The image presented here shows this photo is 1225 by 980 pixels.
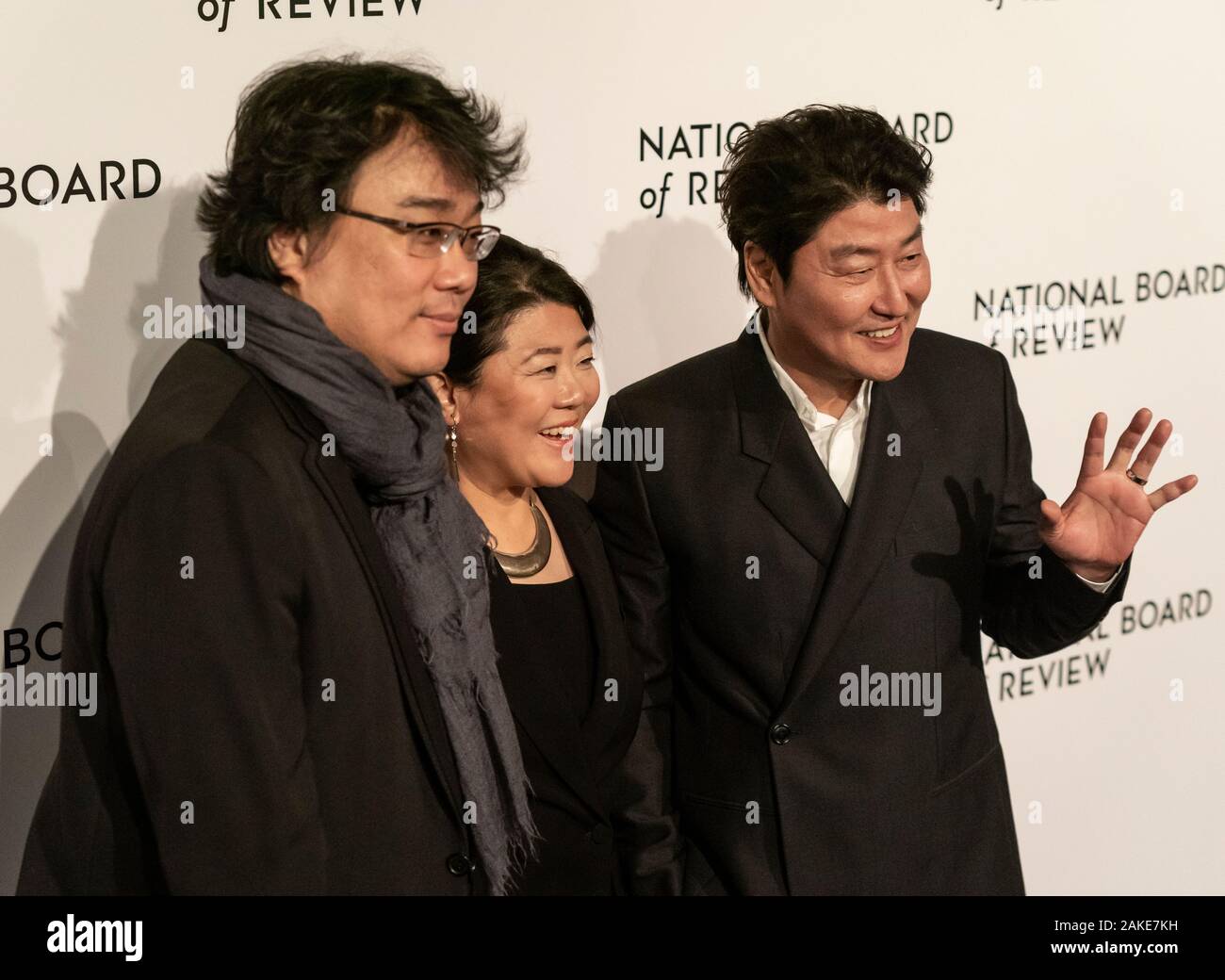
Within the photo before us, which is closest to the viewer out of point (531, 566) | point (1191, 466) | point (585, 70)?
point (531, 566)

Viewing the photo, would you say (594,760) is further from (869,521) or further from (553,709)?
(869,521)

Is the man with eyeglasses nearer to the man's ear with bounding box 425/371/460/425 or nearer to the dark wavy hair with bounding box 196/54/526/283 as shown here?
the dark wavy hair with bounding box 196/54/526/283

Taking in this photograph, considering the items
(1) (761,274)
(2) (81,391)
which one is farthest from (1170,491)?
(2) (81,391)

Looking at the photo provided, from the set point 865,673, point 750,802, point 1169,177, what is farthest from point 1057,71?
point 750,802

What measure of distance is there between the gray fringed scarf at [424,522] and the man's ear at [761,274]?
65 centimetres

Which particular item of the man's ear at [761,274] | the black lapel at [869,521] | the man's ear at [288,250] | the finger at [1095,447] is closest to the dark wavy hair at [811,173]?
the man's ear at [761,274]

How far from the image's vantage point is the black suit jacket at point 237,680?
1658 millimetres

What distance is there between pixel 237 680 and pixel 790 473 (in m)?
1.09

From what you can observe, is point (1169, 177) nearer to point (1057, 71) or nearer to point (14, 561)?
point (1057, 71)

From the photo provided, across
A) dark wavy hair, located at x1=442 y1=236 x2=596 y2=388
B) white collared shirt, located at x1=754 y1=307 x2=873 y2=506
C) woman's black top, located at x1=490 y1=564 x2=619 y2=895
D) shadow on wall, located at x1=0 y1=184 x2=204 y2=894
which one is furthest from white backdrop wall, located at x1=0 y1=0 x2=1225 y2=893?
woman's black top, located at x1=490 y1=564 x2=619 y2=895

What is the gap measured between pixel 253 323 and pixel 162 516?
315 millimetres

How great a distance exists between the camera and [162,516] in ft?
5.43

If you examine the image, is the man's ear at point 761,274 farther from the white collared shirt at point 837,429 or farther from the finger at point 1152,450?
the finger at point 1152,450

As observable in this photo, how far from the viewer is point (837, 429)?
2.48 m
